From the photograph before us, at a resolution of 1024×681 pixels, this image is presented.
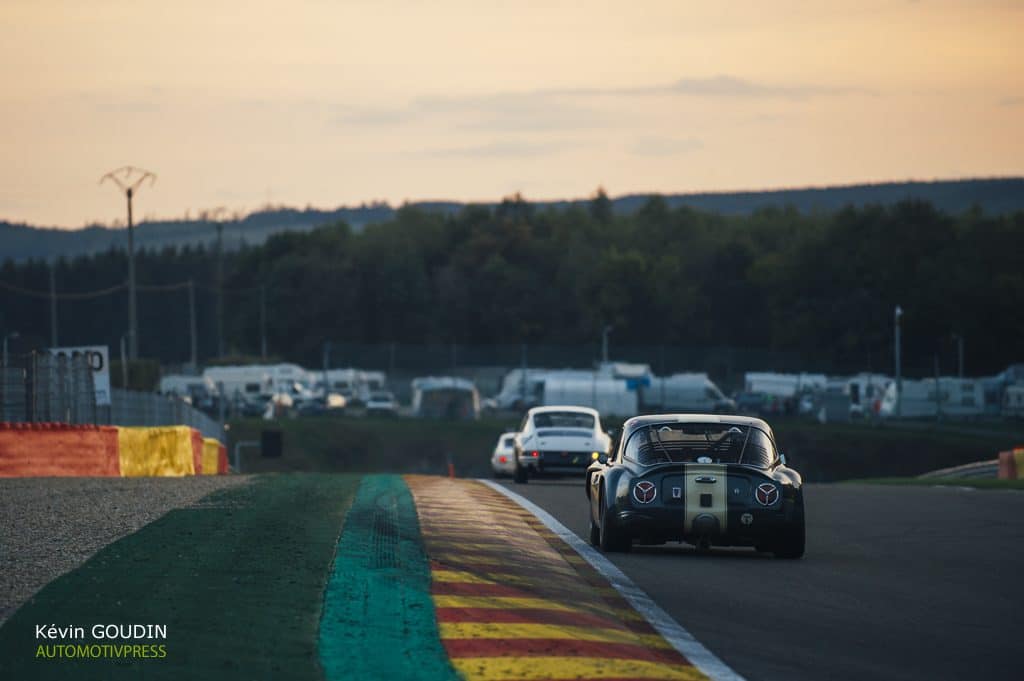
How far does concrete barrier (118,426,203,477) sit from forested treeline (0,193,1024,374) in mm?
71655

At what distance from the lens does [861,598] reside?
435 inches

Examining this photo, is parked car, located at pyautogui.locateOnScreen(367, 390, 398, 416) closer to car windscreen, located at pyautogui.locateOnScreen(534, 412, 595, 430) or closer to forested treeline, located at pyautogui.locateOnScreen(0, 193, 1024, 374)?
forested treeline, located at pyautogui.locateOnScreen(0, 193, 1024, 374)

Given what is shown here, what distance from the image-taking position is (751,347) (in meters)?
131

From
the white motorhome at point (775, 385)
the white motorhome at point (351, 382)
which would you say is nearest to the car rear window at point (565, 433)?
the white motorhome at point (775, 385)

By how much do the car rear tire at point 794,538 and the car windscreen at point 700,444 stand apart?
519 millimetres

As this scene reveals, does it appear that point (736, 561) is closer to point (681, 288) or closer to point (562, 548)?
point (562, 548)

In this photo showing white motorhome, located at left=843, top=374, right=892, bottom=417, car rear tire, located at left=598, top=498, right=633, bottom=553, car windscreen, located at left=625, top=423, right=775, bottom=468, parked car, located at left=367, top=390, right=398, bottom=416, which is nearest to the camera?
car rear tire, located at left=598, top=498, right=633, bottom=553

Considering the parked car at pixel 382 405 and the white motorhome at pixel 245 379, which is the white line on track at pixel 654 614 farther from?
the white motorhome at pixel 245 379

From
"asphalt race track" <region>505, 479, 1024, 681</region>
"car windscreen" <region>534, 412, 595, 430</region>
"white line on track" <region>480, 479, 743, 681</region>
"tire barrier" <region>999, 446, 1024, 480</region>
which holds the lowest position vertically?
"tire barrier" <region>999, 446, 1024, 480</region>

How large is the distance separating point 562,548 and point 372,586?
3.85 meters

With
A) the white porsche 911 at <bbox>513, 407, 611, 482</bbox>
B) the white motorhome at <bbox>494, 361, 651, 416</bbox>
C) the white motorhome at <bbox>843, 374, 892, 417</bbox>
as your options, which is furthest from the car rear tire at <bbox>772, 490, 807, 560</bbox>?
the white motorhome at <bbox>843, 374, 892, 417</bbox>

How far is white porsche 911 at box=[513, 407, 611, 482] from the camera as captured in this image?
27250mm

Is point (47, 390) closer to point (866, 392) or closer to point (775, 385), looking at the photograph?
point (775, 385)

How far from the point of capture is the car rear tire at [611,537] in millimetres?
13484
